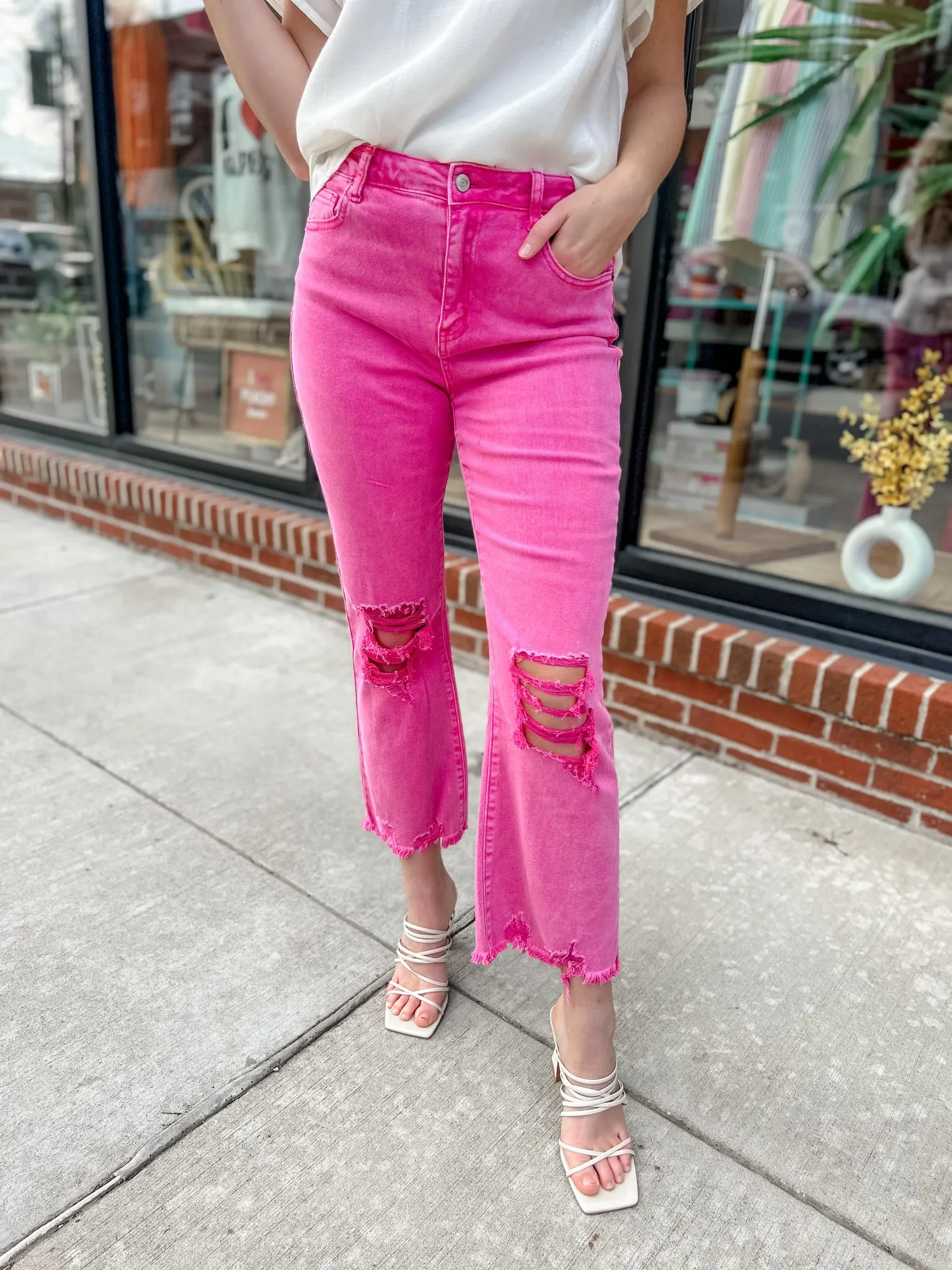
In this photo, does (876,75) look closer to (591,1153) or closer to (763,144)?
(763,144)

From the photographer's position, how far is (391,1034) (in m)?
1.58

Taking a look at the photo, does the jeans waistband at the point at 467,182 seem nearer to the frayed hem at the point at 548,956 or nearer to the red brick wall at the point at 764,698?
the frayed hem at the point at 548,956

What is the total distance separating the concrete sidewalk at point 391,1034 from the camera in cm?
126

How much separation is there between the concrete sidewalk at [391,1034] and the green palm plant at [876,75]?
1.93 meters

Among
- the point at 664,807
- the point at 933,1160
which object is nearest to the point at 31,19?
the point at 664,807

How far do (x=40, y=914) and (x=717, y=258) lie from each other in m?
2.69

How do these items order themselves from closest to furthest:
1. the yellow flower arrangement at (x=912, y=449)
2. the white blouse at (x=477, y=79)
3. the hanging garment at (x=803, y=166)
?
the white blouse at (x=477, y=79)
the yellow flower arrangement at (x=912, y=449)
the hanging garment at (x=803, y=166)

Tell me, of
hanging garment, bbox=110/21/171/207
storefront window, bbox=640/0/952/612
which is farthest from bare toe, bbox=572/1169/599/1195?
hanging garment, bbox=110/21/171/207

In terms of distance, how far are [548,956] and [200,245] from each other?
3857 millimetres

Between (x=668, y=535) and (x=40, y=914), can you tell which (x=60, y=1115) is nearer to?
(x=40, y=914)

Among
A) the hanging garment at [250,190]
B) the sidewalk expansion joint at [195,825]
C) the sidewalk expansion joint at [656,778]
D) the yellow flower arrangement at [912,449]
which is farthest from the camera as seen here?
the hanging garment at [250,190]

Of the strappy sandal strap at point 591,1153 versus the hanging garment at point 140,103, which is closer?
the strappy sandal strap at point 591,1153

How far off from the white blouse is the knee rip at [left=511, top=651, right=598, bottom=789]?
65cm

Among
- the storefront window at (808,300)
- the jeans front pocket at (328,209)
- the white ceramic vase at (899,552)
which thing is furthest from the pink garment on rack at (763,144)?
the jeans front pocket at (328,209)
